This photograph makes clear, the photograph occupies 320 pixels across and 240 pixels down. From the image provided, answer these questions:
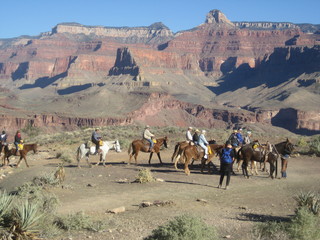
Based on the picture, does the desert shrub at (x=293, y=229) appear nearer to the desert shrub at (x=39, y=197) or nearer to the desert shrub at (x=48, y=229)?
the desert shrub at (x=48, y=229)

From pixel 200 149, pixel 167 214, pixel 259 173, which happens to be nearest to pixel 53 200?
pixel 167 214

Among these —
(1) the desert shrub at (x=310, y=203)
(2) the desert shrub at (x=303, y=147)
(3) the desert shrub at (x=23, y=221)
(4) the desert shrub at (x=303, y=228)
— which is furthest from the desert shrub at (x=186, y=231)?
(2) the desert shrub at (x=303, y=147)

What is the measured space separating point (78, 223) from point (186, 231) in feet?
Result: 11.3

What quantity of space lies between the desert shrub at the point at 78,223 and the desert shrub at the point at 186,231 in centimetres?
220

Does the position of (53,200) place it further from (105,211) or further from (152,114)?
(152,114)

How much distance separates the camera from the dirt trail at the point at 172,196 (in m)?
Answer: 12.3

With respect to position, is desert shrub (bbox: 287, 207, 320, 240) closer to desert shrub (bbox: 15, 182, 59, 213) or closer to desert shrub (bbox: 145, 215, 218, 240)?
desert shrub (bbox: 145, 215, 218, 240)

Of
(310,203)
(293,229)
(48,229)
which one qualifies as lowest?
(48,229)

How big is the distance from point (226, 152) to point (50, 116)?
84.6 metres

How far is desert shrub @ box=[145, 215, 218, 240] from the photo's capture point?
31.5ft

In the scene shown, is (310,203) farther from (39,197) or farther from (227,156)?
(39,197)

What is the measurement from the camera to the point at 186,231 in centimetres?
963

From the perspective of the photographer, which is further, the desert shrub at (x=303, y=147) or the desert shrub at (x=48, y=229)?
A: the desert shrub at (x=303, y=147)

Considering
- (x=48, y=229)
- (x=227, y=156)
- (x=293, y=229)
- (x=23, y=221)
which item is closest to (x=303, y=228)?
(x=293, y=229)
